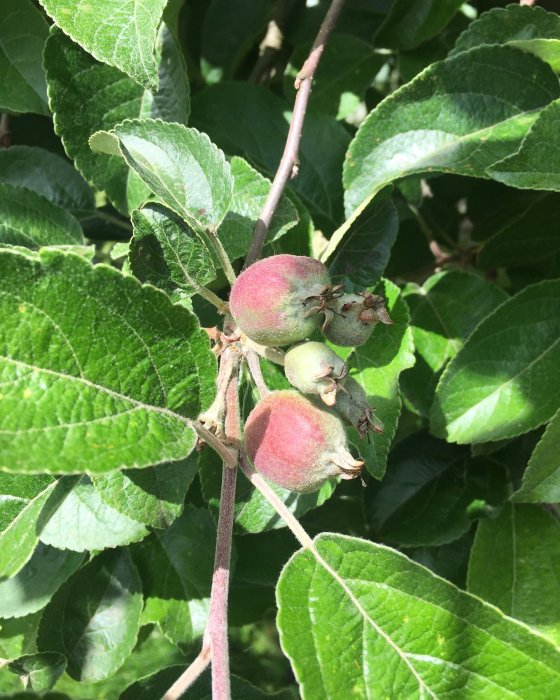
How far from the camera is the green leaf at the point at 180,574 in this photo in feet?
4.51

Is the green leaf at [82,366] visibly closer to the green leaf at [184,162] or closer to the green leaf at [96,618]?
the green leaf at [184,162]

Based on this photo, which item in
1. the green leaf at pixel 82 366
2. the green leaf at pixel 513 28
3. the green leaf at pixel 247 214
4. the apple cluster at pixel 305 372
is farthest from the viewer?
the green leaf at pixel 513 28

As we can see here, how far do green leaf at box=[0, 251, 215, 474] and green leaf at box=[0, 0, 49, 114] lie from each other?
685 millimetres

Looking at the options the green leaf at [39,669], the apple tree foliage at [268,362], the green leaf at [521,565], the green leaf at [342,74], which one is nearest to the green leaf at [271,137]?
the apple tree foliage at [268,362]

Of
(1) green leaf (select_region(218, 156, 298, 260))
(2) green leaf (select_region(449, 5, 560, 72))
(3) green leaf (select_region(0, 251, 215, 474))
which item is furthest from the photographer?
(2) green leaf (select_region(449, 5, 560, 72))

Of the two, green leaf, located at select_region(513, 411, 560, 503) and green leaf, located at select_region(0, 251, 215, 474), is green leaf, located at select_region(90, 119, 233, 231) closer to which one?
green leaf, located at select_region(0, 251, 215, 474)

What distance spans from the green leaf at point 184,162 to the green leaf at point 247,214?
0.10 m

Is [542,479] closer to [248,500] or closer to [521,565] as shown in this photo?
[521,565]

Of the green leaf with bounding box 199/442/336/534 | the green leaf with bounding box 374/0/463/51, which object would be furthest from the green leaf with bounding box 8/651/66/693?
the green leaf with bounding box 374/0/463/51

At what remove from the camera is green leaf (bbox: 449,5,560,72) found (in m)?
1.19

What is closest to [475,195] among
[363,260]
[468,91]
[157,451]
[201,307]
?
[468,91]

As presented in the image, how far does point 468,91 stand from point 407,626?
763mm

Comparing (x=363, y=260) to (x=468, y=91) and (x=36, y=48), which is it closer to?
(x=468, y=91)

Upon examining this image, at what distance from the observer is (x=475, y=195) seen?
1690 millimetres
